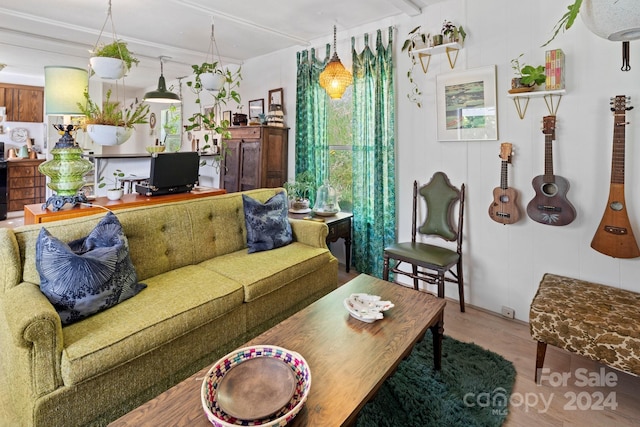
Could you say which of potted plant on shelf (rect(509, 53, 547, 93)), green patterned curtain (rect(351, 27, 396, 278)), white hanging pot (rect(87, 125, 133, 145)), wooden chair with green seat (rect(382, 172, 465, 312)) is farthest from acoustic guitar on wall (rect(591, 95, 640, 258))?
white hanging pot (rect(87, 125, 133, 145))

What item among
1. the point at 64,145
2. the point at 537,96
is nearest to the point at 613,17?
the point at 537,96

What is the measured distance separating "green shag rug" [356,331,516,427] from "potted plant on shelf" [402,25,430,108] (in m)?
2.18

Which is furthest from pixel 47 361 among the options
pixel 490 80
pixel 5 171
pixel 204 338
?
pixel 5 171

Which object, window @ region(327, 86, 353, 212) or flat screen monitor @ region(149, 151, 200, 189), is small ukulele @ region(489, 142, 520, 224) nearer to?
window @ region(327, 86, 353, 212)

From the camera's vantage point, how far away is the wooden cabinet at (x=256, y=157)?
4.12m

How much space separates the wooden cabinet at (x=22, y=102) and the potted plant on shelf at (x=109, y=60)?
626cm

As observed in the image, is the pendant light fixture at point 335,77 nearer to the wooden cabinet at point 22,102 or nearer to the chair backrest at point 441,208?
the chair backrest at point 441,208

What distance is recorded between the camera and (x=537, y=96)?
8.46 ft

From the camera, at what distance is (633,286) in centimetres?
230

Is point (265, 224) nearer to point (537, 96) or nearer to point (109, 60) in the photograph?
point (109, 60)

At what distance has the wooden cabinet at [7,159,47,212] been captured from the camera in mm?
6562

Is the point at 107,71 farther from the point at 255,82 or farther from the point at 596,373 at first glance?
the point at 596,373

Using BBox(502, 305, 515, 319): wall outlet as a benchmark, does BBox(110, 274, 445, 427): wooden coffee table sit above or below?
above

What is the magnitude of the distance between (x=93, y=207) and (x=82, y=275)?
0.99 meters
